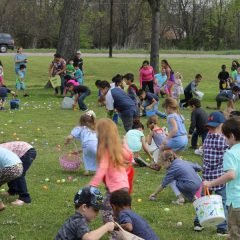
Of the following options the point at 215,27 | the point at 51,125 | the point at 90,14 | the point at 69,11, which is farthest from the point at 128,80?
the point at 215,27

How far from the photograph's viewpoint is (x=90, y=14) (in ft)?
234

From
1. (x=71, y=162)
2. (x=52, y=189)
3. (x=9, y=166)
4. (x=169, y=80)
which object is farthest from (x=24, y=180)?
(x=169, y=80)

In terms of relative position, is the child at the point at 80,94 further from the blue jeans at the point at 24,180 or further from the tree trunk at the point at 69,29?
the blue jeans at the point at 24,180

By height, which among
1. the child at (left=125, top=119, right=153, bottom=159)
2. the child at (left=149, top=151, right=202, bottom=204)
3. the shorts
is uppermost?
the child at (left=149, top=151, right=202, bottom=204)

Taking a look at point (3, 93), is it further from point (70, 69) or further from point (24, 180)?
point (24, 180)

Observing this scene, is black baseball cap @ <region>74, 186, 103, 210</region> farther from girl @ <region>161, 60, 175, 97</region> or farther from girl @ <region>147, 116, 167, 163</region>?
girl @ <region>161, 60, 175, 97</region>

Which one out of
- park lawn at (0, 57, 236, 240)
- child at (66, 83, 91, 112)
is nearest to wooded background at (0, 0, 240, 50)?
park lawn at (0, 57, 236, 240)

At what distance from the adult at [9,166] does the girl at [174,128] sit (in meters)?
3.61

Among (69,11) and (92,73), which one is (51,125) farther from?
(92,73)

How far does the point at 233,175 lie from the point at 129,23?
69.9 m

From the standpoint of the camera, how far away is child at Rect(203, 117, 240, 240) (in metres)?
5.40

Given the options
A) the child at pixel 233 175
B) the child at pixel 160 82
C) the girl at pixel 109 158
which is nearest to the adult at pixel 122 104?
the girl at pixel 109 158

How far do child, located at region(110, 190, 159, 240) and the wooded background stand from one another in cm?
5996

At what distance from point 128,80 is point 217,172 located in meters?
7.94
